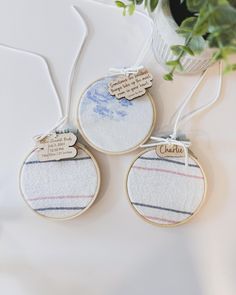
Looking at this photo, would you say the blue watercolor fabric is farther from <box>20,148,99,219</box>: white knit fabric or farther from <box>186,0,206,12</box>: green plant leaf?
<box>186,0,206,12</box>: green plant leaf

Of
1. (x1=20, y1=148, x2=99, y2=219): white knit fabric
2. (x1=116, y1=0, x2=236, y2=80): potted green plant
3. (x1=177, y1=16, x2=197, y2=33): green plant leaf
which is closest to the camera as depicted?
(x1=116, y1=0, x2=236, y2=80): potted green plant

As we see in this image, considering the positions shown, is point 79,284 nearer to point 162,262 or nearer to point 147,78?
point 162,262

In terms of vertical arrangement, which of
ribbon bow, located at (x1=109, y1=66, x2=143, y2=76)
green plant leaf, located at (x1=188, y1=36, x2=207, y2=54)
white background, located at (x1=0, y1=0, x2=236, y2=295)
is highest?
green plant leaf, located at (x1=188, y1=36, x2=207, y2=54)

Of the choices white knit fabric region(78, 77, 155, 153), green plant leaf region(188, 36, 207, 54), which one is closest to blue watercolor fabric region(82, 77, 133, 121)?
white knit fabric region(78, 77, 155, 153)

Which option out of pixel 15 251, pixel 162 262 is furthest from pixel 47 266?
pixel 162 262

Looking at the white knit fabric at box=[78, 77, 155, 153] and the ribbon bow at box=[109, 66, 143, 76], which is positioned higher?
the ribbon bow at box=[109, 66, 143, 76]

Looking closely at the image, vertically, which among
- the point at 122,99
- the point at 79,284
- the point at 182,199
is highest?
the point at 122,99

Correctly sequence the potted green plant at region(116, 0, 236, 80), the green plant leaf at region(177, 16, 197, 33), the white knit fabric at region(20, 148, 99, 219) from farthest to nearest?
the white knit fabric at region(20, 148, 99, 219) → the green plant leaf at region(177, 16, 197, 33) → the potted green plant at region(116, 0, 236, 80)

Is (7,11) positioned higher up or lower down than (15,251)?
higher up
